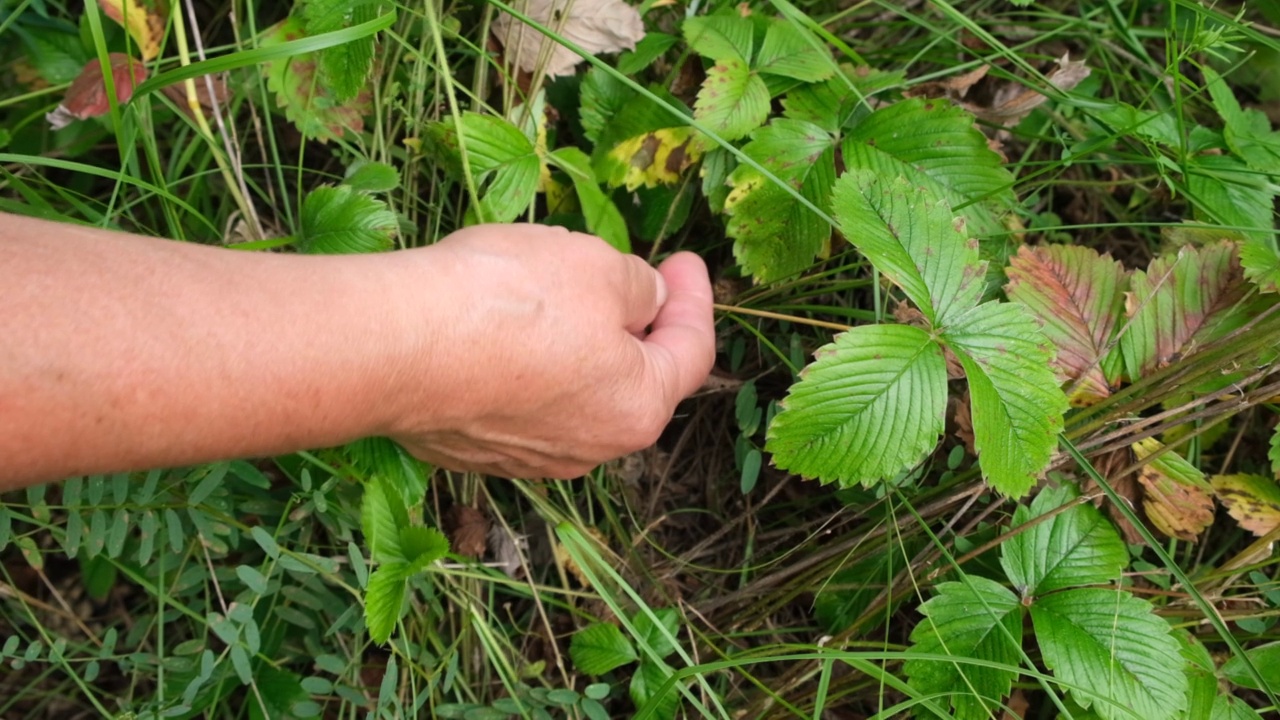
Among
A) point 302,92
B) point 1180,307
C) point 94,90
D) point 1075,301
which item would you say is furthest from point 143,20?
point 1180,307

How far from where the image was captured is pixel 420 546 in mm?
958

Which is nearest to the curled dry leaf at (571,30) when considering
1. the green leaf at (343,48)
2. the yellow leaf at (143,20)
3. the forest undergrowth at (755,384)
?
the forest undergrowth at (755,384)

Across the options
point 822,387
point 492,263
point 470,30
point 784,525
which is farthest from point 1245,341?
point 470,30

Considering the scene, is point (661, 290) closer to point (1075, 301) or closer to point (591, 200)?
point (591, 200)

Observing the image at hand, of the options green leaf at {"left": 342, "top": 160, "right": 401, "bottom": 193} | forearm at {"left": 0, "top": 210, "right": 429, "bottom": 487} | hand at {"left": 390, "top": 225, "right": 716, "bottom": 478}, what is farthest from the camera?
green leaf at {"left": 342, "top": 160, "right": 401, "bottom": 193}

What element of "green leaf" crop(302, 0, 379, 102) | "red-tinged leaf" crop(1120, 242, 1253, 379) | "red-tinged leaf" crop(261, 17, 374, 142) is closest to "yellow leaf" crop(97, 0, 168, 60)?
"red-tinged leaf" crop(261, 17, 374, 142)

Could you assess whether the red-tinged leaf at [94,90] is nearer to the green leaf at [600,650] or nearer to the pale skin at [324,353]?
the pale skin at [324,353]

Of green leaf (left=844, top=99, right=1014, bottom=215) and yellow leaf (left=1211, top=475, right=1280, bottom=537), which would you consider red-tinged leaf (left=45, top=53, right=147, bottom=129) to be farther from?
yellow leaf (left=1211, top=475, right=1280, bottom=537)

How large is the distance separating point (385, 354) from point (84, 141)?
852mm

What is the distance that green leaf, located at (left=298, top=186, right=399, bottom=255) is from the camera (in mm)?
997

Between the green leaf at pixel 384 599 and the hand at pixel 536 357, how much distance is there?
0.45 feet

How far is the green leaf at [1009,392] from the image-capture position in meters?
0.87

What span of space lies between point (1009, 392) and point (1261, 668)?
48 cm

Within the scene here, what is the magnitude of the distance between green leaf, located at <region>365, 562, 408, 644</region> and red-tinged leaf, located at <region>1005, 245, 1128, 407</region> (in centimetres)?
80
